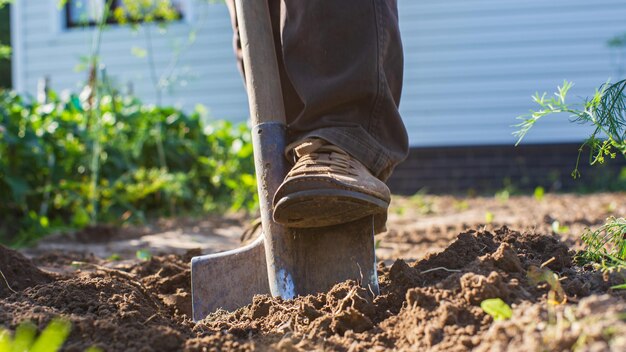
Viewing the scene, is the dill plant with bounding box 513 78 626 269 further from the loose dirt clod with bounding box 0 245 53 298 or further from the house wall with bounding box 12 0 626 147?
the house wall with bounding box 12 0 626 147

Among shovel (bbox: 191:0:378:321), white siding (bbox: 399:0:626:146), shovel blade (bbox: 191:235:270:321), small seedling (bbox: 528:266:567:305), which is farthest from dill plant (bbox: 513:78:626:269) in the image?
white siding (bbox: 399:0:626:146)

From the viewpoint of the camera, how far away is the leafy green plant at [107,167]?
4.82 meters

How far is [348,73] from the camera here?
6.91ft

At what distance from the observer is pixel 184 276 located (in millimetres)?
2438

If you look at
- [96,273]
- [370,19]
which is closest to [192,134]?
[96,273]

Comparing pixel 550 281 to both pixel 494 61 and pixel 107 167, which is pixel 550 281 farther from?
pixel 494 61

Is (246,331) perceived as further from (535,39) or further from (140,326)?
(535,39)

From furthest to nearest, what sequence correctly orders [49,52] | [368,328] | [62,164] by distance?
[49,52] → [62,164] → [368,328]

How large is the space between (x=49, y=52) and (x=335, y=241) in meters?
8.47

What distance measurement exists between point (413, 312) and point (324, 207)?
0.49m

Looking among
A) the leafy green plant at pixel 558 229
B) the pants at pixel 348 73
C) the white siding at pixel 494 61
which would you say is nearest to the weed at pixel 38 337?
the pants at pixel 348 73

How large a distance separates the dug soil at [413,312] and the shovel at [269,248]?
0.11m

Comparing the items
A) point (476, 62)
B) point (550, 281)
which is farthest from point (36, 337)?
point (476, 62)

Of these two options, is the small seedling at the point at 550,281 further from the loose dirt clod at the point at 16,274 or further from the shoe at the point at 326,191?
the loose dirt clod at the point at 16,274
